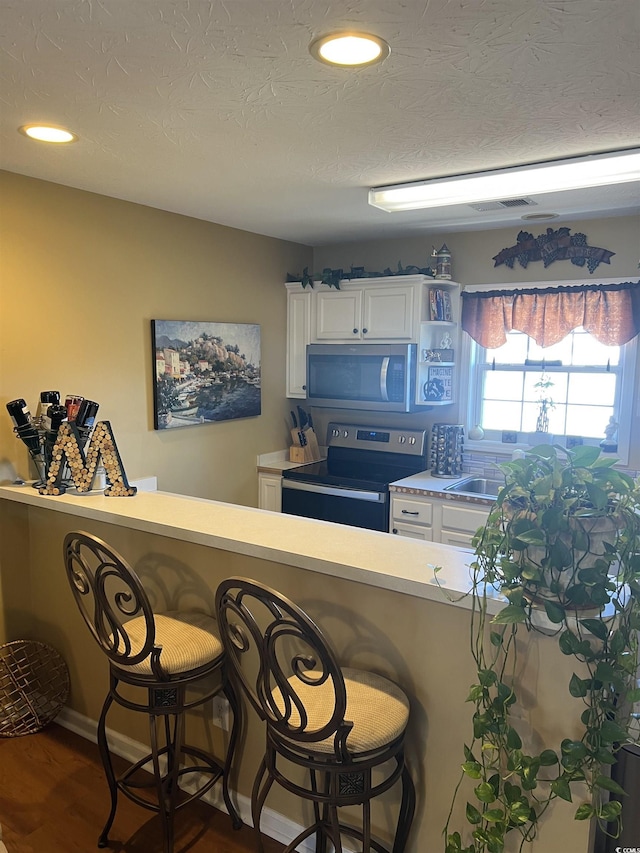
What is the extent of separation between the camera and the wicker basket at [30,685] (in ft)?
8.84

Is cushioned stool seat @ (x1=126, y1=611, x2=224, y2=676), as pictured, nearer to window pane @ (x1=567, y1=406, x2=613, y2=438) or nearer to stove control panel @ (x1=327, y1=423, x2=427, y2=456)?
stove control panel @ (x1=327, y1=423, x2=427, y2=456)

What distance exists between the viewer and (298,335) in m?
4.31

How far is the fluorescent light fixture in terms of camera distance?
238 cm

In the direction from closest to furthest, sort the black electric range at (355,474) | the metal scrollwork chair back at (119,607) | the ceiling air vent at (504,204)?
the metal scrollwork chair back at (119,607), the ceiling air vent at (504,204), the black electric range at (355,474)

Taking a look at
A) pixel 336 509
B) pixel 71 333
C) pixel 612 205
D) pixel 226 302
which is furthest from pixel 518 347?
pixel 71 333

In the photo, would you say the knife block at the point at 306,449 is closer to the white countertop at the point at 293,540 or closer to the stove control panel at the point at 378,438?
the stove control panel at the point at 378,438

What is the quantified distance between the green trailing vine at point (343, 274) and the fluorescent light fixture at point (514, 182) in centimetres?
80

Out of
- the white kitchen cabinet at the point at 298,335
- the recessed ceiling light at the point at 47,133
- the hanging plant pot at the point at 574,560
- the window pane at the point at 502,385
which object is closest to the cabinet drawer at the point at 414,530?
the window pane at the point at 502,385

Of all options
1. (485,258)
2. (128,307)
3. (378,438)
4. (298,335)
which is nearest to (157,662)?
(128,307)

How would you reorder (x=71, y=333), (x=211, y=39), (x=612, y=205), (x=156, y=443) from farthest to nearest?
(x=156, y=443)
(x=612, y=205)
(x=71, y=333)
(x=211, y=39)

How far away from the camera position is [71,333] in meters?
2.93

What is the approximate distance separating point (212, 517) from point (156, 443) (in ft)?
4.25

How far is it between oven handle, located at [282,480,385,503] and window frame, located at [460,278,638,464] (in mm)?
799

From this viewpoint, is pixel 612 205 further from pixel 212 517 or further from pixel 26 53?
pixel 26 53
